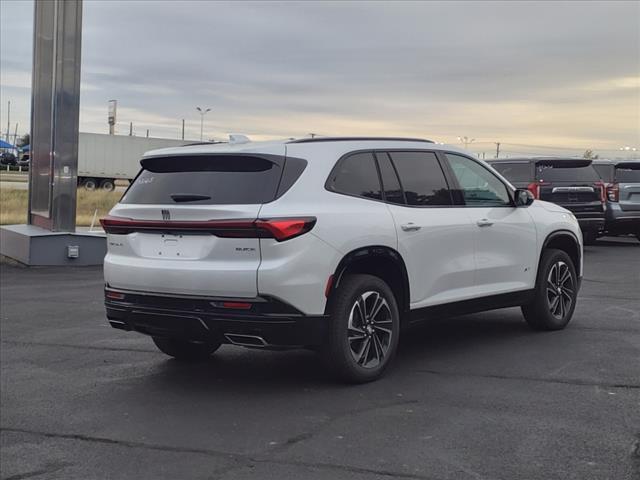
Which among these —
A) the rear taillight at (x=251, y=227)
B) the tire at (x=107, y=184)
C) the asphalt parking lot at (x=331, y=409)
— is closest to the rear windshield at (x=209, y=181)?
the rear taillight at (x=251, y=227)

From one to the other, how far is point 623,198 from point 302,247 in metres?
13.0

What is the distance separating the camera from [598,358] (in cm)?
661

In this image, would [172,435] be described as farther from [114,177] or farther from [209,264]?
[114,177]

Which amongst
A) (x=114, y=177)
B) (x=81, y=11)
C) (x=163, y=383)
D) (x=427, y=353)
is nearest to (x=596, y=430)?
(x=427, y=353)

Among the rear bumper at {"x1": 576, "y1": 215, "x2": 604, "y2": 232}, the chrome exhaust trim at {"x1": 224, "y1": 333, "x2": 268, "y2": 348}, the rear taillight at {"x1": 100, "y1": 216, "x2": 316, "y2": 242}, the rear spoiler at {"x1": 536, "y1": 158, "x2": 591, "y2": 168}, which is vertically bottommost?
the chrome exhaust trim at {"x1": 224, "y1": 333, "x2": 268, "y2": 348}

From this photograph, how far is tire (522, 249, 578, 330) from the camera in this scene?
7.63 meters

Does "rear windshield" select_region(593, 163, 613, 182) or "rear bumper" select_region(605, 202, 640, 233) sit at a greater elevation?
"rear windshield" select_region(593, 163, 613, 182)

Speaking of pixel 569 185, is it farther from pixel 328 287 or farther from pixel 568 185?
pixel 328 287

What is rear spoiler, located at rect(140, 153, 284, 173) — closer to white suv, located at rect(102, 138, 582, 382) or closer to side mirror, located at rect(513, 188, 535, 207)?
white suv, located at rect(102, 138, 582, 382)

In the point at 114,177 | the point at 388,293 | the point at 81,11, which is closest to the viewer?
the point at 388,293

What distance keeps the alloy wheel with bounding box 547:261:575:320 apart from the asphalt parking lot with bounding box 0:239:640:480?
217 millimetres

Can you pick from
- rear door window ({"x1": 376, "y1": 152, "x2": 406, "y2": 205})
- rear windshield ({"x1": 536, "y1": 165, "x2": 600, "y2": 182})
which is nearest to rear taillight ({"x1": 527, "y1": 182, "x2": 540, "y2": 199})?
rear windshield ({"x1": 536, "y1": 165, "x2": 600, "y2": 182})

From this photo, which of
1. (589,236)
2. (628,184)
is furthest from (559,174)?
(628,184)

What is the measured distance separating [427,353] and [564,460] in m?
2.70
